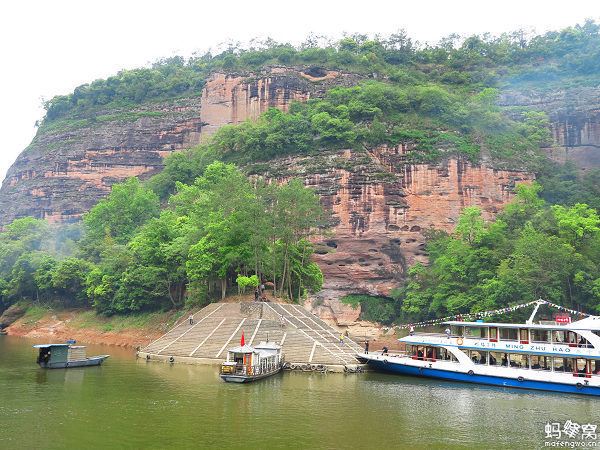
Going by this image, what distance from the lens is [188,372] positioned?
117 ft

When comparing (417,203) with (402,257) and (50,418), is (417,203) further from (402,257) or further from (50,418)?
(50,418)

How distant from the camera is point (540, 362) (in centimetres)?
3519

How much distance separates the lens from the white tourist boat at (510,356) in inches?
1325

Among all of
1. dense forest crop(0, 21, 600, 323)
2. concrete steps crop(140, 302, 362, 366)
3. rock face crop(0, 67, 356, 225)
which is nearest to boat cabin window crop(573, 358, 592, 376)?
concrete steps crop(140, 302, 362, 366)

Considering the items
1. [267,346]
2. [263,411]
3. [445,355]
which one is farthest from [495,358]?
[263,411]

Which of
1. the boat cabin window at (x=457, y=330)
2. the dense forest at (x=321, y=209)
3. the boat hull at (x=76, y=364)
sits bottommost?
the boat hull at (x=76, y=364)

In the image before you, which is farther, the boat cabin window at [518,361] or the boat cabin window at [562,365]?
the boat cabin window at [518,361]

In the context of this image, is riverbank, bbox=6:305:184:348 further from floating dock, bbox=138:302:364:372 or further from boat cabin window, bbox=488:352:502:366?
boat cabin window, bbox=488:352:502:366

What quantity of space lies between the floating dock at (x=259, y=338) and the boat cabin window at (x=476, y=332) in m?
7.04

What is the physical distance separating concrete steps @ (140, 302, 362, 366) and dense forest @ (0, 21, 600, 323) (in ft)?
11.3

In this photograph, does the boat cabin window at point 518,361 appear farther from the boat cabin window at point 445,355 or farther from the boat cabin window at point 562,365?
the boat cabin window at point 445,355

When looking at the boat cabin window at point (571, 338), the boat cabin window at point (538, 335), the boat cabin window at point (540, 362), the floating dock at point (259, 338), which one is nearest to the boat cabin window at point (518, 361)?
the boat cabin window at point (540, 362)

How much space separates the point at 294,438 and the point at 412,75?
7979 centimetres

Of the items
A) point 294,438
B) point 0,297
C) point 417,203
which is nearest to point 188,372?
point 294,438
